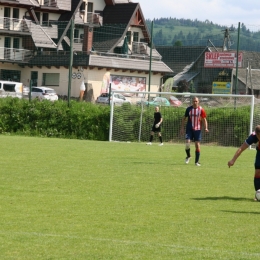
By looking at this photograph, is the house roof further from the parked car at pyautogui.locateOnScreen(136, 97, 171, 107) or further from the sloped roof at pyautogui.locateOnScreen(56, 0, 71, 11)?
the parked car at pyautogui.locateOnScreen(136, 97, 171, 107)

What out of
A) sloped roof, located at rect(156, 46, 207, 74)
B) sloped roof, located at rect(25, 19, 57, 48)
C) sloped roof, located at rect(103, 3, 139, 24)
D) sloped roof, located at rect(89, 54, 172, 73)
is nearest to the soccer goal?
sloped roof, located at rect(89, 54, 172, 73)

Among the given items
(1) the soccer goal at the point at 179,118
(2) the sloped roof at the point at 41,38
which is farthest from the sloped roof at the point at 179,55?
(1) the soccer goal at the point at 179,118

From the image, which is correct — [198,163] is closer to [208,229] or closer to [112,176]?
[112,176]

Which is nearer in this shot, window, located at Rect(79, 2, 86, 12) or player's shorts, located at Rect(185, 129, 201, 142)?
player's shorts, located at Rect(185, 129, 201, 142)

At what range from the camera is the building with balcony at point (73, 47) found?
55656 mm

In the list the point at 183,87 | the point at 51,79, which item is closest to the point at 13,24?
the point at 51,79

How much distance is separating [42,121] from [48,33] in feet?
93.9

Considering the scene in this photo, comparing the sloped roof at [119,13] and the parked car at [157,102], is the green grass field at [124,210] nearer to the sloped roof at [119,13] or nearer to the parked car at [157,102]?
the parked car at [157,102]

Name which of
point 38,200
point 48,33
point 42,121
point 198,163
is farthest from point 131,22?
point 38,200

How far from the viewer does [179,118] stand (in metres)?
31.5

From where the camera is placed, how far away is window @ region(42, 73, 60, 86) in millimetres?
55891

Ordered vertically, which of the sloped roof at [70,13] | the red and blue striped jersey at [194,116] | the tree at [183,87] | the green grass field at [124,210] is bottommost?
the green grass field at [124,210]

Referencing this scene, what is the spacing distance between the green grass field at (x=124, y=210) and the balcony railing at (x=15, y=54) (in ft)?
125

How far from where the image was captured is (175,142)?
3092cm
